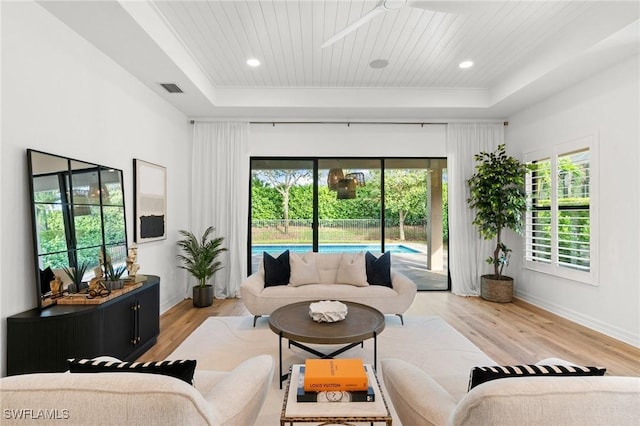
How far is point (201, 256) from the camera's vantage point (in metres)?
4.77

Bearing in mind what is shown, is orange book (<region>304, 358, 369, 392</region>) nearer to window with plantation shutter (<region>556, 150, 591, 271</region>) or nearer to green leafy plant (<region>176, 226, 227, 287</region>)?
green leafy plant (<region>176, 226, 227, 287</region>)

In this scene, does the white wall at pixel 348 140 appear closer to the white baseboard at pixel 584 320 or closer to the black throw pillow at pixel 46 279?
the white baseboard at pixel 584 320

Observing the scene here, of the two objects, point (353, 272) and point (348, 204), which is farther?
point (348, 204)

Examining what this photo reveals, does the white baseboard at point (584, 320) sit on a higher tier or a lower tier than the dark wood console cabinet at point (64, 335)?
lower

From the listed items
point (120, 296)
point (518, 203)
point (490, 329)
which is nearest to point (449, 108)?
point (518, 203)

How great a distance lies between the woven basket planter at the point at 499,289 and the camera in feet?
15.9

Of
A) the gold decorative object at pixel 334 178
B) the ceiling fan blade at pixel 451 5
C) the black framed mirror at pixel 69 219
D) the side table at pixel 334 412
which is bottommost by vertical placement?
the side table at pixel 334 412

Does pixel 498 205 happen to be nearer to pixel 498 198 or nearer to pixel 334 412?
pixel 498 198

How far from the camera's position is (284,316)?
2.85 m

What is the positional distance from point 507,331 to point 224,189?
14.4 ft

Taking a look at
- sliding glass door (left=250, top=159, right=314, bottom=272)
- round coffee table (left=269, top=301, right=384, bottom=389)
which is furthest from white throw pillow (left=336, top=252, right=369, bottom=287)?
sliding glass door (left=250, top=159, right=314, bottom=272)

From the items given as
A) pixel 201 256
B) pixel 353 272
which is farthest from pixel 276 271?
pixel 201 256

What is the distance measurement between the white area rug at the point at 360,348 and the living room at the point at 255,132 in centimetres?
130

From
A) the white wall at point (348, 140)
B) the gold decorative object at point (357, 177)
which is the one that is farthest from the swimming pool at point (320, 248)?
the white wall at point (348, 140)
